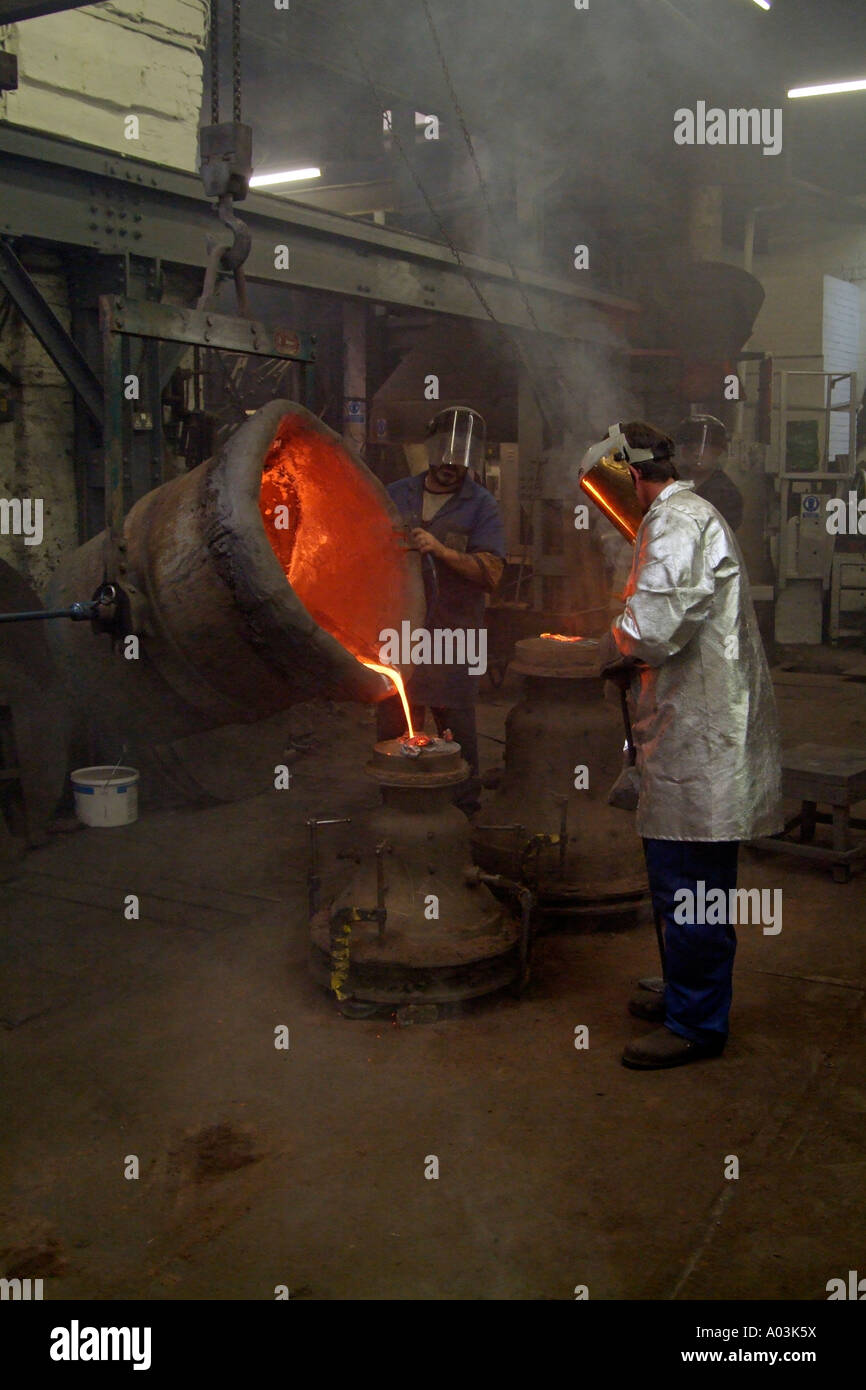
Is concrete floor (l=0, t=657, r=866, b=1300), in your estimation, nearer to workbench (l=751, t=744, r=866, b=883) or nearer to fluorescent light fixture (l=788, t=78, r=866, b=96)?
workbench (l=751, t=744, r=866, b=883)

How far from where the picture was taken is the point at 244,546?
9.67ft

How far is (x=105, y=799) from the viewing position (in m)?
5.23

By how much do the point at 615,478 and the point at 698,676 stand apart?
0.70 metres

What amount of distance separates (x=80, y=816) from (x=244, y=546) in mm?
2760

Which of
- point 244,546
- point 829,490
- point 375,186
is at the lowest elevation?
point 244,546

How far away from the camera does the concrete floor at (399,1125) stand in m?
2.29

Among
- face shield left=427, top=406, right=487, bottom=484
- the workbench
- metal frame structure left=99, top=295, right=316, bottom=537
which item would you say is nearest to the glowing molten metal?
metal frame structure left=99, top=295, right=316, bottom=537

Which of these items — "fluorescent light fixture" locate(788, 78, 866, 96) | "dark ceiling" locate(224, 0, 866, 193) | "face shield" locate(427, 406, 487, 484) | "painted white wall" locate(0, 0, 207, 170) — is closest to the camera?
"face shield" locate(427, 406, 487, 484)

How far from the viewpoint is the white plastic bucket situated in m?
5.23

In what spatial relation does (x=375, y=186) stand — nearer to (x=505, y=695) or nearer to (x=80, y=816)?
(x=505, y=695)

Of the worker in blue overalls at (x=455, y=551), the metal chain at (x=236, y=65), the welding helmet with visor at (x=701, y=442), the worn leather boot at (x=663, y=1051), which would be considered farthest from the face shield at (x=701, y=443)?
the worn leather boot at (x=663, y=1051)

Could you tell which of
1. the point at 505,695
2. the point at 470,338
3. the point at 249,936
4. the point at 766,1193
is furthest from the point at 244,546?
the point at 470,338

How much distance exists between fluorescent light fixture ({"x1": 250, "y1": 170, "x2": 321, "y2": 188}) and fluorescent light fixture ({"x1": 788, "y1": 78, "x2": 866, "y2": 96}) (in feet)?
16.4

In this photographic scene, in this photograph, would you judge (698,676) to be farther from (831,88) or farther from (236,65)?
(831,88)
